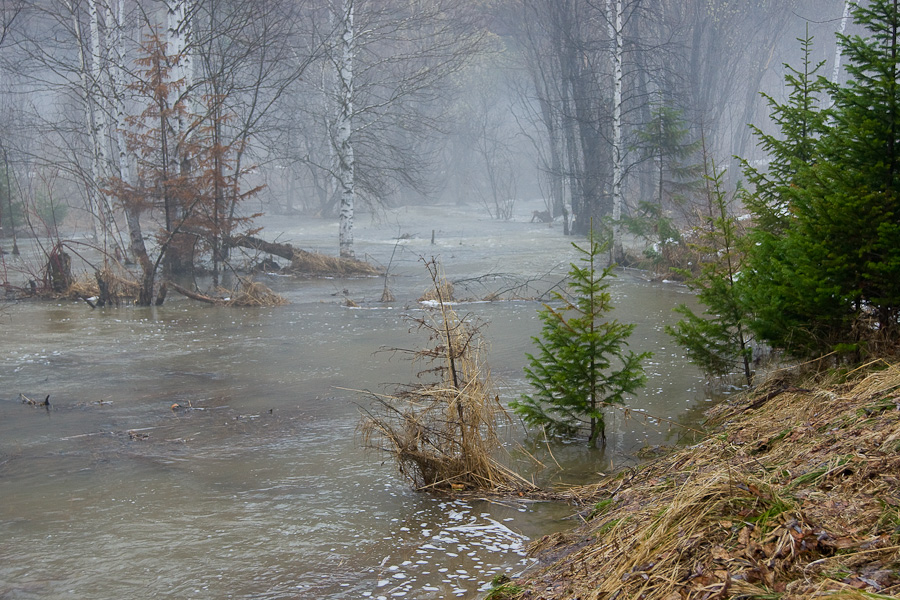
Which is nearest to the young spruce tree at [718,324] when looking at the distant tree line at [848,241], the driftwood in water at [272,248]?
the distant tree line at [848,241]

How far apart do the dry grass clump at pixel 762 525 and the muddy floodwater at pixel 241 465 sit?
0.76m

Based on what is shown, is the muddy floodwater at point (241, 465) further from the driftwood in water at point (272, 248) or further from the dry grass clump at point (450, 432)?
the driftwood in water at point (272, 248)

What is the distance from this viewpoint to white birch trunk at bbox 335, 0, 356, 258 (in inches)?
829

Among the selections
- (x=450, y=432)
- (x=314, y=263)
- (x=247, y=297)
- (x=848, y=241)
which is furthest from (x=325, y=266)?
(x=848, y=241)

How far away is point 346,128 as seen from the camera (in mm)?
21500

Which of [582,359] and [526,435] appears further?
[526,435]

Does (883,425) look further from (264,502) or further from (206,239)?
(206,239)

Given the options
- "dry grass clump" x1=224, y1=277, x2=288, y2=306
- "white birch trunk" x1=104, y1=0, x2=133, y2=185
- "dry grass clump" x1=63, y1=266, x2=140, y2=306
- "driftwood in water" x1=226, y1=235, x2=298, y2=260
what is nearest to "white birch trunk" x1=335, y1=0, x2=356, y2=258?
"driftwood in water" x1=226, y1=235, x2=298, y2=260

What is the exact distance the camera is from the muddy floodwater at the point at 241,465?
15.1ft

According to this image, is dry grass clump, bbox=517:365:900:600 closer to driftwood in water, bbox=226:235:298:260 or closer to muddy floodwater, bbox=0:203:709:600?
muddy floodwater, bbox=0:203:709:600

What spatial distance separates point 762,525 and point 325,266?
58.6ft

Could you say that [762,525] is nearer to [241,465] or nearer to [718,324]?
[241,465]

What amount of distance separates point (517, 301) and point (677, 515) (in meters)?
12.1

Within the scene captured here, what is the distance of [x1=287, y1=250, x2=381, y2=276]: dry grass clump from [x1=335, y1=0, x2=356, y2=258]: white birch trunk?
36.1 inches
